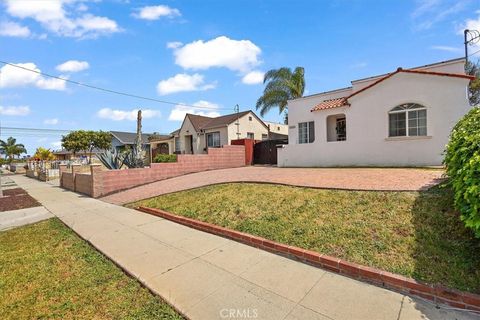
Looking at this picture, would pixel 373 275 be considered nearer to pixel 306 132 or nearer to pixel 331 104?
pixel 331 104

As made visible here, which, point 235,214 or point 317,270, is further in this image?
point 235,214

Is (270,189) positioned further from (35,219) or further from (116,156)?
(116,156)

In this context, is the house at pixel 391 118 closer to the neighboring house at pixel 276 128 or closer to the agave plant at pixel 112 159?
the agave plant at pixel 112 159

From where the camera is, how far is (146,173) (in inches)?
506

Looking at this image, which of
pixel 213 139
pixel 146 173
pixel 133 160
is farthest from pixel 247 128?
pixel 146 173

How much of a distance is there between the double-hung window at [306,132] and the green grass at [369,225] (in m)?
8.25

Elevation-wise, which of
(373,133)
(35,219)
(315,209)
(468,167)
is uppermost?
(373,133)

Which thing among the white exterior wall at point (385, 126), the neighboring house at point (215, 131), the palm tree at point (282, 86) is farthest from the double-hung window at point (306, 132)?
the neighboring house at point (215, 131)

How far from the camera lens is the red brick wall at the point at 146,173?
11430 millimetres

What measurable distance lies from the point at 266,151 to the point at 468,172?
15.3 meters

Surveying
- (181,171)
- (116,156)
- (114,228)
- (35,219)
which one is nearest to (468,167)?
(114,228)

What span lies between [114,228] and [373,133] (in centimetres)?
1165

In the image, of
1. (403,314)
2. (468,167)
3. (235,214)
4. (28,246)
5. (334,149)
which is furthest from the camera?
(334,149)

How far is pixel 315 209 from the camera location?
18.5 ft
